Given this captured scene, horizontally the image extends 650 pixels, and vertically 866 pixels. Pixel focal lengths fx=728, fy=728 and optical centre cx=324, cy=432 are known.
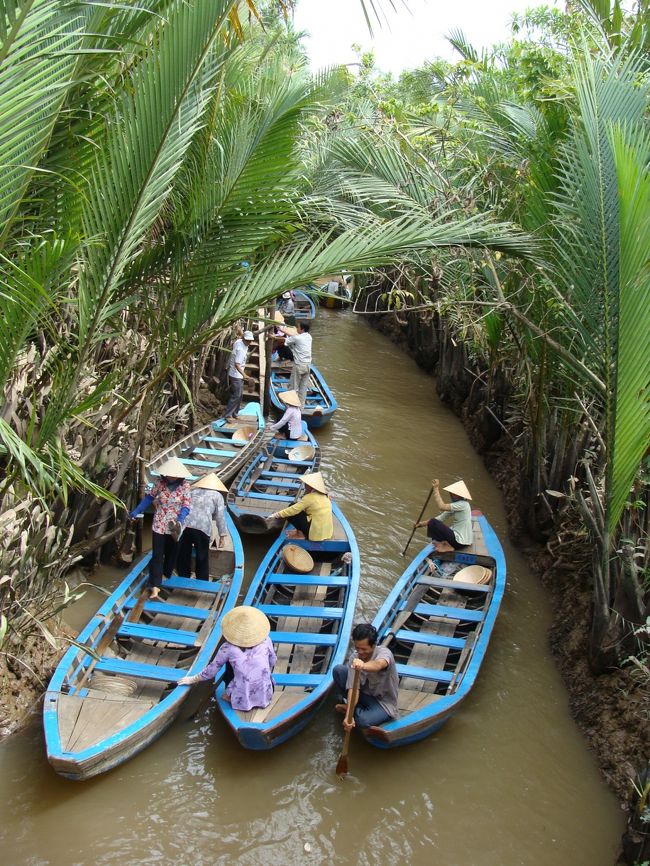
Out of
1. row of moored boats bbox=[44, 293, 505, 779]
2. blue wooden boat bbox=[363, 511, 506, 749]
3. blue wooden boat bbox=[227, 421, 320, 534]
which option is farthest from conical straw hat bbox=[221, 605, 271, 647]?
blue wooden boat bbox=[227, 421, 320, 534]

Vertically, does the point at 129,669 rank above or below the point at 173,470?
below

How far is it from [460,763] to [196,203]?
424 centimetres

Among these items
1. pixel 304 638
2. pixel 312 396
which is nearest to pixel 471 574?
pixel 304 638

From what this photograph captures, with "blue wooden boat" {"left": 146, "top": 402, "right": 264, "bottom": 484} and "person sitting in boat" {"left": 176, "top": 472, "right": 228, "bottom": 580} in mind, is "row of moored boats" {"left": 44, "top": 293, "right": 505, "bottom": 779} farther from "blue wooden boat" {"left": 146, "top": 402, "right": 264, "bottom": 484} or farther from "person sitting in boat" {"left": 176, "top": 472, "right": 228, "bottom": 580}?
"blue wooden boat" {"left": 146, "top": 402, "right": 264, "bottom": 484}

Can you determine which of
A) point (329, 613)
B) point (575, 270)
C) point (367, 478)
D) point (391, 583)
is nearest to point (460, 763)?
point (329, 613)

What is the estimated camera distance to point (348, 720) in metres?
4.76

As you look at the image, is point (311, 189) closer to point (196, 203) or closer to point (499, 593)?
point (196, 203)

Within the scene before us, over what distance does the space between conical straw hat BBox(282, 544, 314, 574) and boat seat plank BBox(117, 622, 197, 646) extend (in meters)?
1.36

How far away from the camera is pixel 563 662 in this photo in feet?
20.4

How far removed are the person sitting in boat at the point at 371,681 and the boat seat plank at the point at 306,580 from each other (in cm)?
143

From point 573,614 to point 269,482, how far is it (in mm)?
3770

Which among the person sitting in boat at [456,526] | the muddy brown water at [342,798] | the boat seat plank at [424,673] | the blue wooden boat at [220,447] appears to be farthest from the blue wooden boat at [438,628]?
the blue wooden boat at [220,447]

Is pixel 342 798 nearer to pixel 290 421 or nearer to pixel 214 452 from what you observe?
pixel 214 452

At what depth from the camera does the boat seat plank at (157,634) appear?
5.50 m
